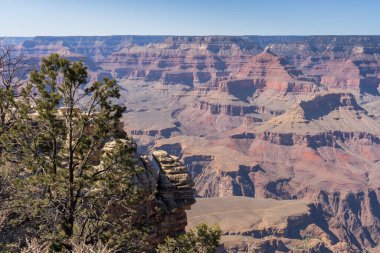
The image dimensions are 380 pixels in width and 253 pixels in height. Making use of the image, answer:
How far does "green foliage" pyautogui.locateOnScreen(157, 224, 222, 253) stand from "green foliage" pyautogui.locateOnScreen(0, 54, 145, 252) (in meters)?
4.32

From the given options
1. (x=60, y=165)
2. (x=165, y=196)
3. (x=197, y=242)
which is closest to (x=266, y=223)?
(x=165, y=196)

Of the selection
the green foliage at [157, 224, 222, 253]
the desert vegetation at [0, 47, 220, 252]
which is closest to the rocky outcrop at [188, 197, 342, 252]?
the green foliage at [157, 224, 222, 253]

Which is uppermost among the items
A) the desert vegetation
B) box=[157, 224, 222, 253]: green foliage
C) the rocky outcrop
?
the desert vegetation

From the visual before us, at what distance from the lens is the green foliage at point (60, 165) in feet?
53.4

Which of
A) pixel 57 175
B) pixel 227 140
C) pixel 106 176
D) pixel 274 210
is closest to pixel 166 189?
pixel 106 176

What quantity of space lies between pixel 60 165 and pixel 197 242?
946 cm

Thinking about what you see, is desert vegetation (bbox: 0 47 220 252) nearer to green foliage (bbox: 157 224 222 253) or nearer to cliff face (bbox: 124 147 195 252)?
green foliage (bbox: 157 224 222 253)

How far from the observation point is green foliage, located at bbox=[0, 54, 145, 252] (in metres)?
16.3

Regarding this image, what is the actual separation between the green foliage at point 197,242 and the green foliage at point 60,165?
432 cm

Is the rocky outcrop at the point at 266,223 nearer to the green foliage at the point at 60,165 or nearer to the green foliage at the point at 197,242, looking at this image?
the green foliage at the point at 197,242

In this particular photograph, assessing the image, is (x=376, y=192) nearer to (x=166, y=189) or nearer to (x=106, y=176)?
(x=166, y=189)

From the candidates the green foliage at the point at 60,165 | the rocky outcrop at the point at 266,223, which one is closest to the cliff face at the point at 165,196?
the green foliage at the point at 60,165

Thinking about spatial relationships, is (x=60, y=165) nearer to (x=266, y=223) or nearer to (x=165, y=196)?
(x=165, y=196)

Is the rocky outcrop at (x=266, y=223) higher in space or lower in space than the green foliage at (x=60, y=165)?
lower
